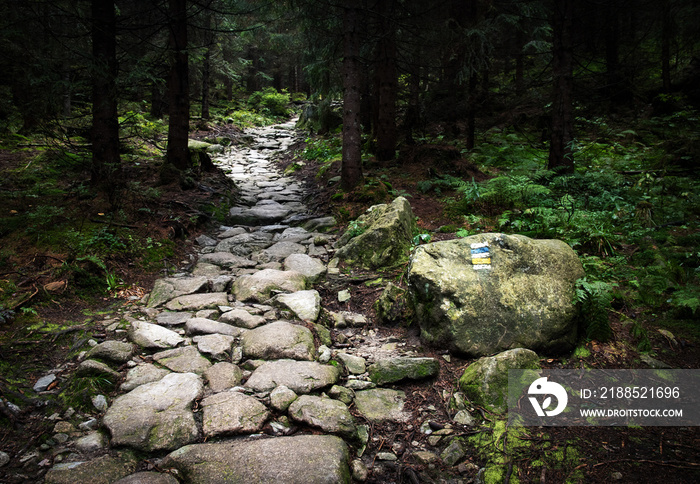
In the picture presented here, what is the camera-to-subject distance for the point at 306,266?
221 inches

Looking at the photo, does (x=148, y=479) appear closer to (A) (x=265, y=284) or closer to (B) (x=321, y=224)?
(A) (x=265, y=284)

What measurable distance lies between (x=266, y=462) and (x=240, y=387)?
2.94ft

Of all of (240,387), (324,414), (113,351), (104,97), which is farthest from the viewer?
(104,97)

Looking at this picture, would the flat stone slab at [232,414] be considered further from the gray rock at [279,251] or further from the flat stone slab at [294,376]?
the gray rock at [279,251]

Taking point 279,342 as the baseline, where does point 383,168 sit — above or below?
above

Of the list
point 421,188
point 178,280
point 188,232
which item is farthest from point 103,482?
point 421,188

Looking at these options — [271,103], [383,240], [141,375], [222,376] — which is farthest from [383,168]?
[271,103]

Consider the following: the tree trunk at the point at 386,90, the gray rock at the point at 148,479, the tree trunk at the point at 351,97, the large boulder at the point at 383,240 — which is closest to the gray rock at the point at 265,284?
the large boulder at the point at 383,240

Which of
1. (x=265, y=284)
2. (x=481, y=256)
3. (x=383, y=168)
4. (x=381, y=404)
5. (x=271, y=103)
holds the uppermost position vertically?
(x=271, y=103)

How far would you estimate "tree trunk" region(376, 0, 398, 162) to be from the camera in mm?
9719

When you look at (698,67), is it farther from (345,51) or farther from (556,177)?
(345,51)

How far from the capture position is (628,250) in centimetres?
450

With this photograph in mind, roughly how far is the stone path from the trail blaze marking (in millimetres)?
1128

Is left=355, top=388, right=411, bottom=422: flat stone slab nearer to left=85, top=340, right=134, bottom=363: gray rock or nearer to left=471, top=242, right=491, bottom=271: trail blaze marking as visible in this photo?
left=471, top=242, right=491, bottom=271: trail blaze marking
